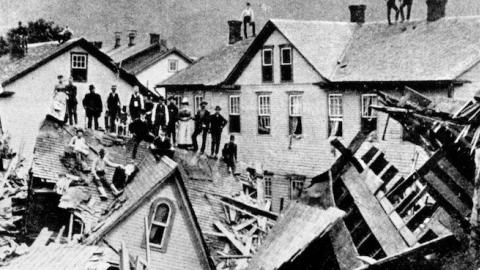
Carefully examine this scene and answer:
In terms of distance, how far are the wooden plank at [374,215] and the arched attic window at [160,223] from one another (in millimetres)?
10974

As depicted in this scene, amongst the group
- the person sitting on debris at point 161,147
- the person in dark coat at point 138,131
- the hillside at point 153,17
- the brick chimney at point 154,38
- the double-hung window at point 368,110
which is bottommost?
the person sitting on debris at point 161,147

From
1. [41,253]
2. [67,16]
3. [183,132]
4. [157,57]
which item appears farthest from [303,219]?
[67,16]

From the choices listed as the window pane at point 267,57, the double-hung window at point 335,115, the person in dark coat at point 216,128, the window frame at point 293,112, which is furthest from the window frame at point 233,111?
the person in dark coat at point 216,128

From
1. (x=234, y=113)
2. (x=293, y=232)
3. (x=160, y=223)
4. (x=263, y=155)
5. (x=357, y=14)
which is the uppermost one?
(x=357, y=14)

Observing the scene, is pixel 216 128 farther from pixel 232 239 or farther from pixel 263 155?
pixel 263 155

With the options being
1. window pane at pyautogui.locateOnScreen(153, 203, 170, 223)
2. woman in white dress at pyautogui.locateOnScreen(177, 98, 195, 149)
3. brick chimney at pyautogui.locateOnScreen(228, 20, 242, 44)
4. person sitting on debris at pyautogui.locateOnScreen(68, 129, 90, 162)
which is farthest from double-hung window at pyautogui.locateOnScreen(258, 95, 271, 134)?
window pane at pyautogui.locateOnScreen(153, 203, 170, 223)

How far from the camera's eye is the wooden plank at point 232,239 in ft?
71.1

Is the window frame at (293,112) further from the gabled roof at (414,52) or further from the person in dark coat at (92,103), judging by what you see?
the person in dark coat at (92,103)

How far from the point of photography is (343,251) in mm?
10422

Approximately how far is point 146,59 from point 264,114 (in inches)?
1242

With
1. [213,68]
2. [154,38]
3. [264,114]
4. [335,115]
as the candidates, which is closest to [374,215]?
[335,115]

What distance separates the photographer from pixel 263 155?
35844 millimetres

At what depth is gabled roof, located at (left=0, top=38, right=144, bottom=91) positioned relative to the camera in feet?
124

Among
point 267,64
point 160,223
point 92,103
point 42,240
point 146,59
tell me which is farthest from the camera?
point 146,59
